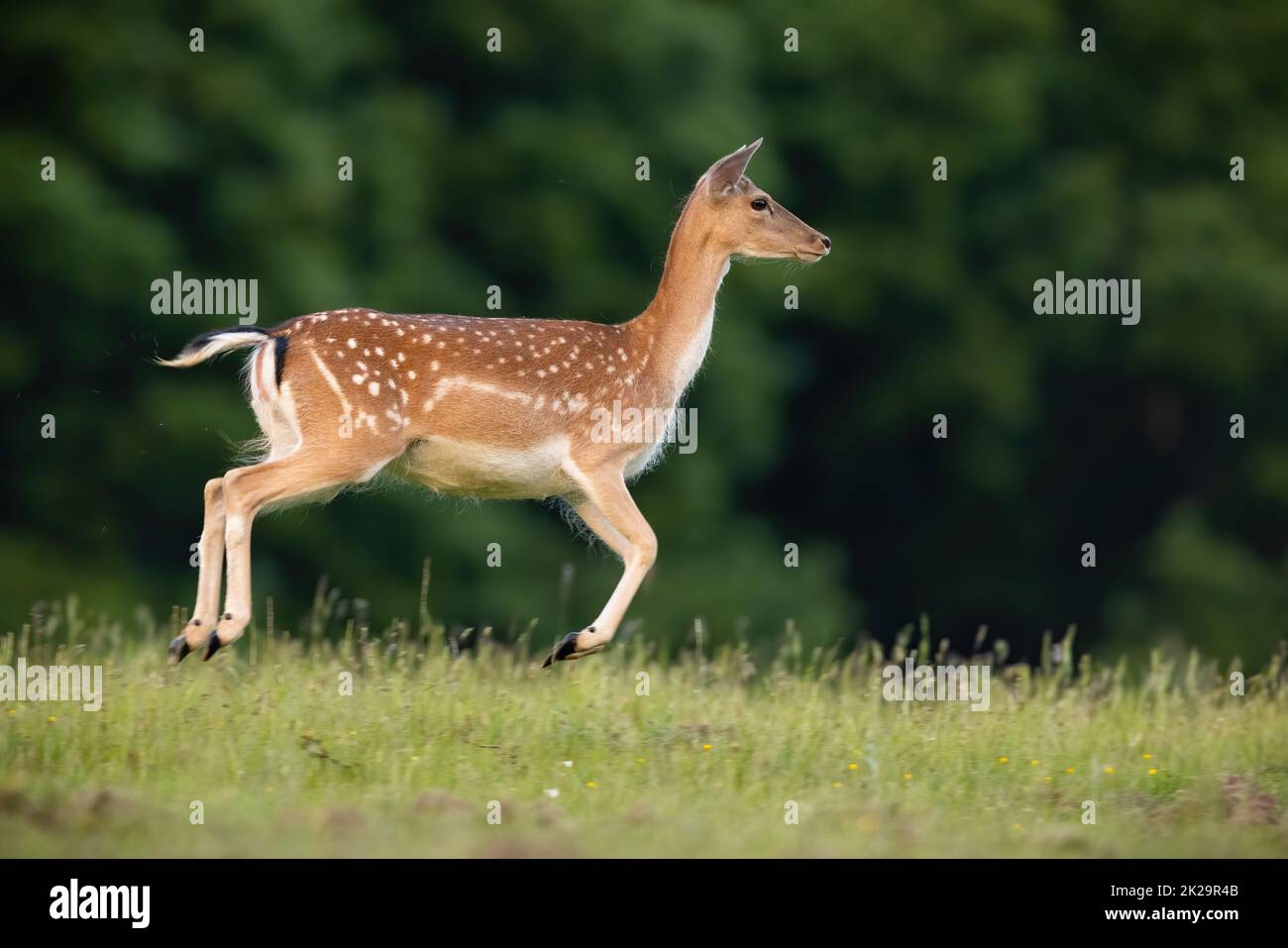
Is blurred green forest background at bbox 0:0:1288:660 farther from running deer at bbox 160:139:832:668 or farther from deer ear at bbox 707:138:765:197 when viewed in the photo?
running deer at bbox 160:139:832:668

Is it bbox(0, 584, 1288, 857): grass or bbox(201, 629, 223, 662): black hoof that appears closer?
bbox(0, 584, 1288, 857): grass

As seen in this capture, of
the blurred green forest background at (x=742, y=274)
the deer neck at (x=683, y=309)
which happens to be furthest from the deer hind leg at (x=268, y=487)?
the blurred green forest background at (x=742, y=274)

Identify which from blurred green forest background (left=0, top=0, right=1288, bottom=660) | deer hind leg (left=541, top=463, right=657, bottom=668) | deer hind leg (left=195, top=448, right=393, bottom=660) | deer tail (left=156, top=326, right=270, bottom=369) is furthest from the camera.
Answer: blurred green forest background (left=0, top=0, right=1288, bottom=660)

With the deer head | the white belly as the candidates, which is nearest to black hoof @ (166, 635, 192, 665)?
the white belly

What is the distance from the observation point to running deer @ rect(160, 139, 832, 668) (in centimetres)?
880

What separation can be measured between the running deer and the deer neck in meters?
0.01

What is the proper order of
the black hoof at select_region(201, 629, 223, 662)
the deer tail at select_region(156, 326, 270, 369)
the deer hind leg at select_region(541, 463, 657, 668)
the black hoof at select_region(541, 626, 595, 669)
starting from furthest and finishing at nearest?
the deer hind leg at select_region(541, 463, 657, 668)
the deer tail at select_region(156, 326, 270, 369)
the black hoof at select_region(541, 626, 595, 669)
the black hoof at select_region(201, 629, 223, 662)

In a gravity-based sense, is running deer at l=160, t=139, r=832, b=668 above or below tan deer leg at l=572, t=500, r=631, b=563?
above

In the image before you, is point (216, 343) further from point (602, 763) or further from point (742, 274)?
point (742, 274)

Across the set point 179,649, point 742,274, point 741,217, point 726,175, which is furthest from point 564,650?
point 742,274

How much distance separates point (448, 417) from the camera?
9.09 m

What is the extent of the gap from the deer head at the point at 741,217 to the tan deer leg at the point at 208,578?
2686 mm

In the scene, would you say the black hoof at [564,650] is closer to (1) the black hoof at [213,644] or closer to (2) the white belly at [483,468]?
(2) the white belly at [483,468]
